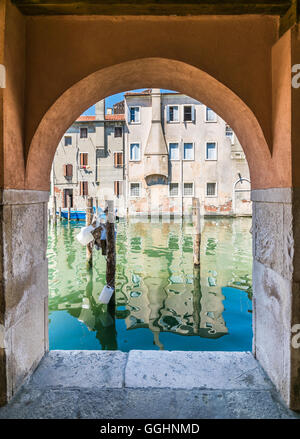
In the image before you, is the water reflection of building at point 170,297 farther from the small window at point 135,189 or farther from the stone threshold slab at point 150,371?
the small window at point 135,189

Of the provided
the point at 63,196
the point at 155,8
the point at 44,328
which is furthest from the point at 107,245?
the point at 63,196

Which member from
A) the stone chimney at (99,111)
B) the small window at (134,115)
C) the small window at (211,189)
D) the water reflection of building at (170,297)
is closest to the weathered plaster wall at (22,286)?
the water reflection of building at (170,297)

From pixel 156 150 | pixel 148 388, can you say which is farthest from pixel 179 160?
pixel 148 388

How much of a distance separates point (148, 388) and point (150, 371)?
0.20m

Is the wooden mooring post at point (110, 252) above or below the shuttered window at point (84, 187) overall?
below

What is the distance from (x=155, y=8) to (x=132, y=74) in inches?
20.5

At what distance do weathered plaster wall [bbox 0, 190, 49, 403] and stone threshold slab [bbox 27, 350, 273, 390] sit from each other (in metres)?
0.18

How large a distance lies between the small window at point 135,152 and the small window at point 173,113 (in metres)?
3.15

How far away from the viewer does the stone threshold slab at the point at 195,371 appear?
208cm

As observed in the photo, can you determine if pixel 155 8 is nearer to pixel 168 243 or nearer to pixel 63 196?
pixel 168 243

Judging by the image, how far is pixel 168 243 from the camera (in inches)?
507

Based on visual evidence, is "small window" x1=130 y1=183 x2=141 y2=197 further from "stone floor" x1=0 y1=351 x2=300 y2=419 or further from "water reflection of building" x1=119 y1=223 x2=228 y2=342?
"stone floor" x1=0 y1=351 x2=300 y2=419

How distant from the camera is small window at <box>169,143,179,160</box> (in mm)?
22875

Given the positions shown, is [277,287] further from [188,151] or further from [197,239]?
[188,151]
